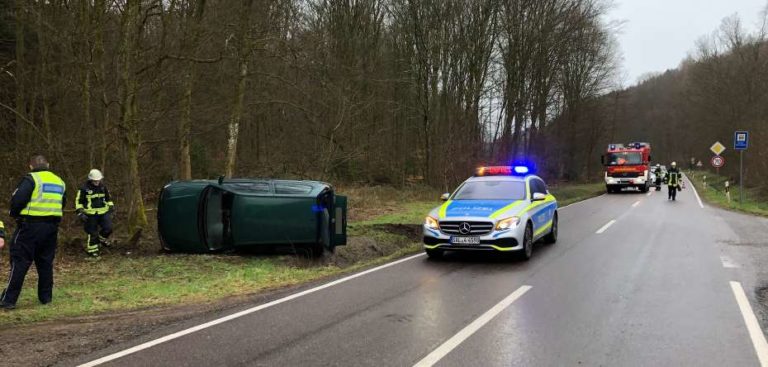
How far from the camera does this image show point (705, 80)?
59.2 meters

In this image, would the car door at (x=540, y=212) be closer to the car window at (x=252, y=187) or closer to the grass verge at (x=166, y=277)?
the grass verge at (x=166, y=277)

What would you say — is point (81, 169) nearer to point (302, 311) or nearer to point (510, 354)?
point (302, 311)

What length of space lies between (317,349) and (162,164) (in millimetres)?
15191

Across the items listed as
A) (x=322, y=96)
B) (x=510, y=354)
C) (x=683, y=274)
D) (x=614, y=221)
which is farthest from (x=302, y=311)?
(x=322, y=96)

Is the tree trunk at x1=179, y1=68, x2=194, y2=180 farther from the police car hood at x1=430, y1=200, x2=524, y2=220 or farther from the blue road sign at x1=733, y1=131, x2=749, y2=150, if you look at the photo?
the blue road sign at x1=733, y1=131, x2=749, y2=150

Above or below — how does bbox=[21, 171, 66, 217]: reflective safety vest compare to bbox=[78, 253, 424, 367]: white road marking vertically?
above

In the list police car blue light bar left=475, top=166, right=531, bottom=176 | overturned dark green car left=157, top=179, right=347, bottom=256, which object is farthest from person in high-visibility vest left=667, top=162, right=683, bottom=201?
overturned dark green car left=157, top=179, right=347, bottom=256

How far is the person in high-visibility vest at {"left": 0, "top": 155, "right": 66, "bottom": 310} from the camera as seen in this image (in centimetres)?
681

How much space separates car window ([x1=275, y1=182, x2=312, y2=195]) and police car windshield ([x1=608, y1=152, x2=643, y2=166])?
29549mm

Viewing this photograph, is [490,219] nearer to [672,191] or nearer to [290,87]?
[290,87]

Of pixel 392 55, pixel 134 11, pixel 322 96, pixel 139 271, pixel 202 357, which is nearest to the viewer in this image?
pixel 202 357

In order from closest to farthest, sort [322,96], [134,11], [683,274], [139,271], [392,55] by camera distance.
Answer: [683,274] → [139,271] → [134,11] → [322,96] → [392,55]

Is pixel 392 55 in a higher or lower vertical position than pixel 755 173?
higher

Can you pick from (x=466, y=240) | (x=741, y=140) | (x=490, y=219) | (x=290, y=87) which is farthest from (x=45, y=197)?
(x=741, y=140)
